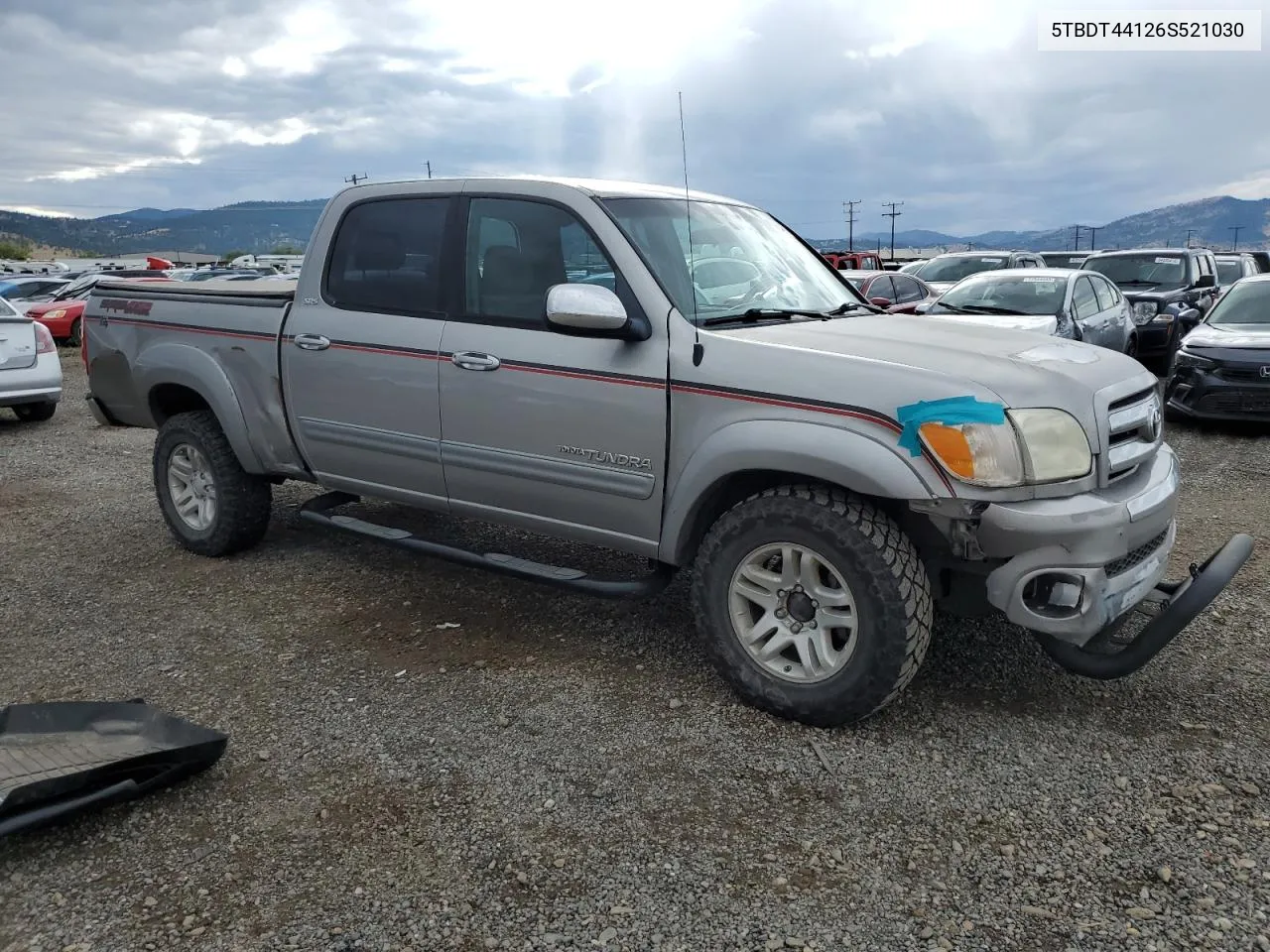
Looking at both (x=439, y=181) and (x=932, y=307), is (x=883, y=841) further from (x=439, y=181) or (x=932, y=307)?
(x=932, y=307)

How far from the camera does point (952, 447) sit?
3119mm

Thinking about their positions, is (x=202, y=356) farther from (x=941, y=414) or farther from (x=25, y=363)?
(x=25, y=363)

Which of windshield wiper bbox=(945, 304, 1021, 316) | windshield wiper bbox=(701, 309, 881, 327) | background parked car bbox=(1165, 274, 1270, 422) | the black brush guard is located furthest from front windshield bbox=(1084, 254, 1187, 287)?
the black brush guard

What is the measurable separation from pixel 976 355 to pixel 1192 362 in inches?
277

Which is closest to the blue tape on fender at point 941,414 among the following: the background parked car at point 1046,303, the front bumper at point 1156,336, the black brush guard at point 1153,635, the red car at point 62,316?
the black brush guard at point 1153,635

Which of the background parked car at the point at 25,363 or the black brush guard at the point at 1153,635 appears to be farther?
the background parked car at the point at 25,363

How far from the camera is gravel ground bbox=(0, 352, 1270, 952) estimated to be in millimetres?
2600

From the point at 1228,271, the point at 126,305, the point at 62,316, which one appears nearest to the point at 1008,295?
the point at 126,305

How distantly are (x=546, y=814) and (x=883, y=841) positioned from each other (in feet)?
3.27

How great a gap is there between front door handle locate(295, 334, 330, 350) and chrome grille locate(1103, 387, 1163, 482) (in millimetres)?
3299

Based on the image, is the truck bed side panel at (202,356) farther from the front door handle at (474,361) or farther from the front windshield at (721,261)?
the front windshield at (721,261)

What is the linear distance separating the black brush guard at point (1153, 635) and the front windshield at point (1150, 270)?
12.1 metres

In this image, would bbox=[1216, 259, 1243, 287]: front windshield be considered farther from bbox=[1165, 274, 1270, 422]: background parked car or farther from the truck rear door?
the truck rear door

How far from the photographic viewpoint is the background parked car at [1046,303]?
9.79 meters
